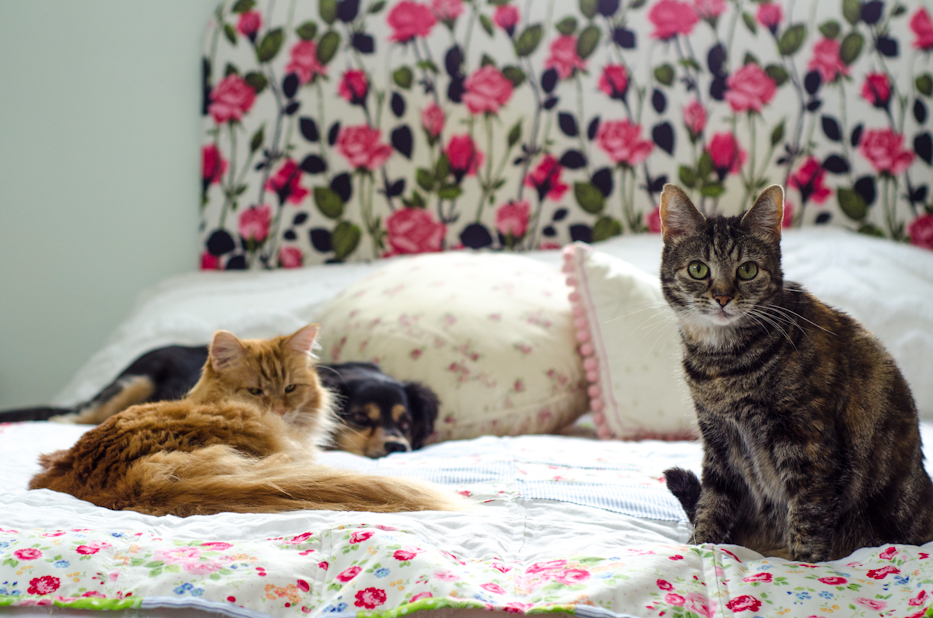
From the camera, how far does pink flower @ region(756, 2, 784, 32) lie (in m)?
2.49

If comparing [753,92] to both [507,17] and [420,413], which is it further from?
[420,413]

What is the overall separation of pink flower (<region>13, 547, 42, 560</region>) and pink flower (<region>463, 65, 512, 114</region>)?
2.12m

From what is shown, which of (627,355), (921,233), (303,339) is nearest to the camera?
(303,339)

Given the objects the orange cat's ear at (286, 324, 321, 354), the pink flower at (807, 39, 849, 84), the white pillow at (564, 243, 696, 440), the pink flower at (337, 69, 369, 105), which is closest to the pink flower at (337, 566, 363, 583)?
the orange cat's ear at (286, 324, 321, 354)

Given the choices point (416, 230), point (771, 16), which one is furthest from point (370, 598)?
point (771, 16)

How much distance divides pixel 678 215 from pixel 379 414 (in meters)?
0.86

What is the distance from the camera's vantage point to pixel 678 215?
3.30ft

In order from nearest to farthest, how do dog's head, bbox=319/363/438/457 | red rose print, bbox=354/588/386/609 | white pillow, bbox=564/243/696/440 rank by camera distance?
red rose print, bbox=354/588/386/609 → dog's head, bbox=319/363/438/457 → white pillow, bbox=564/243/696/440

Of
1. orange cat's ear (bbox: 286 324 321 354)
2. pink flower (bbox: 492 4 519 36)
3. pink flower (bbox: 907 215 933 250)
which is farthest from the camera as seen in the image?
pink flower (bbox: 492 4 519 36)

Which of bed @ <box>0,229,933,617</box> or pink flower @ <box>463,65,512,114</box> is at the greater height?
pink flower @ <box>463,65,512,114</box>

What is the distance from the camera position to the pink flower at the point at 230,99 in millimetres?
2607

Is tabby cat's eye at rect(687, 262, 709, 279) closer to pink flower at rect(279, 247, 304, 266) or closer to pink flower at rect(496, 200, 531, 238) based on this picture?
pink flower at rect(496, 200, 531, 238)

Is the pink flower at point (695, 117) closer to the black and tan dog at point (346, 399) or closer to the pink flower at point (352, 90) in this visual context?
the pink flower at point (352, 90)

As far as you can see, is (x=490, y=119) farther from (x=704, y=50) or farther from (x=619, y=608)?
(x=619, y=608)
